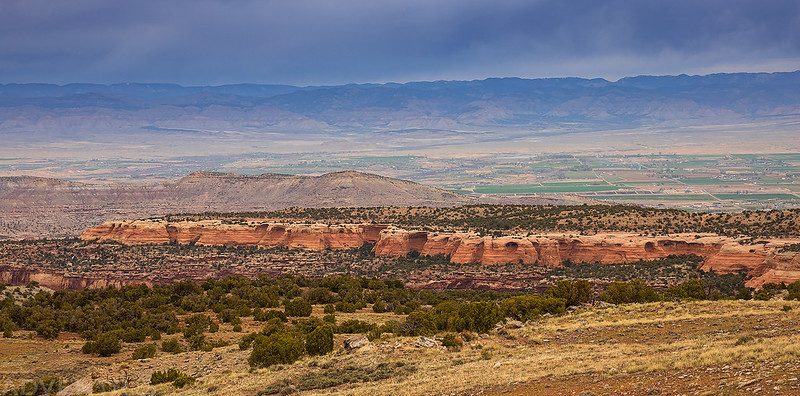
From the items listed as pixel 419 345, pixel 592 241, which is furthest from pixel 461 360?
pixel 592 241

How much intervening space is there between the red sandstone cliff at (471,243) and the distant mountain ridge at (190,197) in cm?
5745

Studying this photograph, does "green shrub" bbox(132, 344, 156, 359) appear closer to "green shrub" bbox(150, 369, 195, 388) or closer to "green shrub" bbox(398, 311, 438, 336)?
"green shrub" bbox(150, 369, 195, 388)

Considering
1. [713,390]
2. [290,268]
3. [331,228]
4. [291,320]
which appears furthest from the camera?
[331,228]

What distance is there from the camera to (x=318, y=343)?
30078 millimetres

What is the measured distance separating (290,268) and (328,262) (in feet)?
12.2

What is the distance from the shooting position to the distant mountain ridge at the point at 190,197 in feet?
463

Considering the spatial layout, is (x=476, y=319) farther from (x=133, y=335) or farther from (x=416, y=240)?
(x=416, y=240)

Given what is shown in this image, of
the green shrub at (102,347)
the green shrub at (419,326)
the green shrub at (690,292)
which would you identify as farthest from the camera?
the green shrub at (690,292)

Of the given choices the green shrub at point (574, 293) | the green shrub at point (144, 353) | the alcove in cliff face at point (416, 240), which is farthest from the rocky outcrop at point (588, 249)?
the green shrub at point (144, 353)

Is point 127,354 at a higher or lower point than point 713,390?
lower

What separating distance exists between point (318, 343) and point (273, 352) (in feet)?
6.77

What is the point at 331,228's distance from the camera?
77.1 m

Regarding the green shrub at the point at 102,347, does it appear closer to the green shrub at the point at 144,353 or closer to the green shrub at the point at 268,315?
the green shrub at the point at 144,353

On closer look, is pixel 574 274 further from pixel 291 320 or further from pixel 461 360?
pixel 461 360
